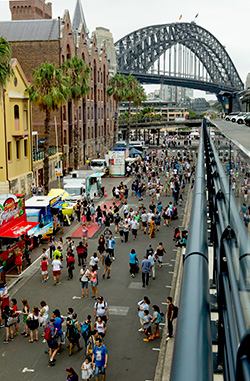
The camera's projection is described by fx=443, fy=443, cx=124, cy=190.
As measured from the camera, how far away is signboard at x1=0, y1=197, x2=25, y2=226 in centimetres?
2122

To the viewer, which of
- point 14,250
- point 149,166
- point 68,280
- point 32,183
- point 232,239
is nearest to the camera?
point 232,239

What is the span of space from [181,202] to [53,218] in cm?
1323

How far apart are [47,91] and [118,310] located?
2599cm

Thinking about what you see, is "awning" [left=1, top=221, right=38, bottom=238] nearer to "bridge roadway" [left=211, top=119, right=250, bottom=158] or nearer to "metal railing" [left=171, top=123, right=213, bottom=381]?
"bridge roadway" [left=211, top=119, right=250, bottom=158]

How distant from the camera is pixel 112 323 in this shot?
15.9 meters

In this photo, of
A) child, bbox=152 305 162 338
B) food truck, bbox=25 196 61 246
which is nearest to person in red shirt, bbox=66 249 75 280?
food truck, bbox=25 196 61 246

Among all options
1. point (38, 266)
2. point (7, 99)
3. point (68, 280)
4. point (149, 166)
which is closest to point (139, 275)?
point (68, 280)

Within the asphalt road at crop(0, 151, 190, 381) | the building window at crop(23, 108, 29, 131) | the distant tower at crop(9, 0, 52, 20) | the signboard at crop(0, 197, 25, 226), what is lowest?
the asphalt road at crop(0, 151, 190, 381)

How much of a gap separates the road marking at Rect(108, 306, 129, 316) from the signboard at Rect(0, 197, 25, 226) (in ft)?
23.9

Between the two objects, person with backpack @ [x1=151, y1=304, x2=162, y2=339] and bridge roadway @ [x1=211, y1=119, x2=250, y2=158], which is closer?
bridge roadway @ [x1=211, y1=119, x2=250, y2=158]

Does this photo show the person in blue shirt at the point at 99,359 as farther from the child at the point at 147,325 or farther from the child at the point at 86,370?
the child at the point at 147,325

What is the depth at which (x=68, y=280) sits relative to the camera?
20516 millimetres

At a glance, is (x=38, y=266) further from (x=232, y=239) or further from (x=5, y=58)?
(x=232, y=239)

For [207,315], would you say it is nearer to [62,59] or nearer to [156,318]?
[156,318]
